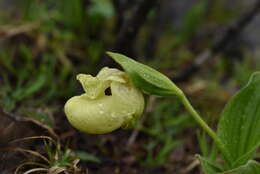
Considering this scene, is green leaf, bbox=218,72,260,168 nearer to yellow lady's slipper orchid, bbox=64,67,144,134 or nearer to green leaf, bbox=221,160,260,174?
green leaf, bbox=221,160,260,174

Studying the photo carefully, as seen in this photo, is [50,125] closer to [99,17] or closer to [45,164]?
[45,164]

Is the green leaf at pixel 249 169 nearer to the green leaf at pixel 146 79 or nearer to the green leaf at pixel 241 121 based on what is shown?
the green leaf at pixel 241 121

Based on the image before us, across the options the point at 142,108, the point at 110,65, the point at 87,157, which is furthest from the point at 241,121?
the point at 110,65

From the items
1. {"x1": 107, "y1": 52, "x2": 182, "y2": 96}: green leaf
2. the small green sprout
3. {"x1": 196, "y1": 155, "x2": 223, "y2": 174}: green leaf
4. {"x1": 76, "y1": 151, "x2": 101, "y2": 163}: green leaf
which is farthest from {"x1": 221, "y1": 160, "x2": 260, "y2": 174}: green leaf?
{"x1": 76, "y1": 151, "x2": 101, "y2": 163}: green leaf

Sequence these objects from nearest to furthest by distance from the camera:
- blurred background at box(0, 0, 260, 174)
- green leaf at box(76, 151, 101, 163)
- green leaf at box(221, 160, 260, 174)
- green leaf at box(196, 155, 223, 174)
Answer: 1. green leaf at box(221, 160, 260, 174)
2. green leaf at box(196, 155, 223, 174)
3. blurred background at box(0, 0, 260, 174)
4. green leaf at box(76, 151, 101, 163)

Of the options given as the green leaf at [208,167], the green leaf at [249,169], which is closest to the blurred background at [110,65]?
the green leaf at [208,167]

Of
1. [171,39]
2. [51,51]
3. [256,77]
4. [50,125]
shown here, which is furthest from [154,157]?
[171,39]
